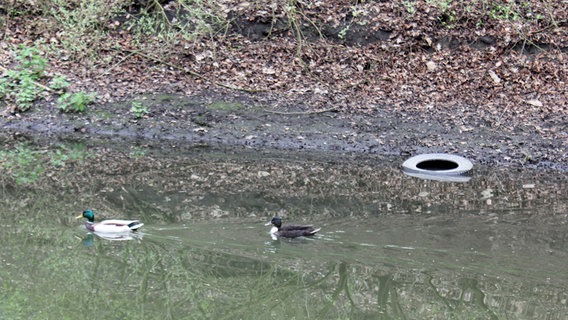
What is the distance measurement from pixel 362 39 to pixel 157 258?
10049mm

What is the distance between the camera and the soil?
15.6 metres

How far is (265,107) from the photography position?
16.4 meters

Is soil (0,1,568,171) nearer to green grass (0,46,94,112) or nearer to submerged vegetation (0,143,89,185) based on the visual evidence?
green grass (0,46,94,112)

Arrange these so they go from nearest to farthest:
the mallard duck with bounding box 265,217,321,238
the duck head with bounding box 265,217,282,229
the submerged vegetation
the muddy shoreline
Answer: the mallard duck with bounding box 265,217,321,238, the duck head with bounding box 265,217,282,229, the submerged vegetation, the muddy shoreline

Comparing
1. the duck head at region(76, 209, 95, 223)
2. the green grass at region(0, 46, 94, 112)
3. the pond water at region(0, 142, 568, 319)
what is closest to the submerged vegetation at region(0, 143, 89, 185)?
the pond water at region(0, 142, 568, 319)

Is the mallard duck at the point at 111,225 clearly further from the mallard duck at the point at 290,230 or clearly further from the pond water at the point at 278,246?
the mallard duck at the point at 290,230

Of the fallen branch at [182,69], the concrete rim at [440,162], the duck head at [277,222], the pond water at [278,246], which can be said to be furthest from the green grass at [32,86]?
the duck head at [277,222]

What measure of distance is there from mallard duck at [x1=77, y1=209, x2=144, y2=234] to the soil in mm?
5089

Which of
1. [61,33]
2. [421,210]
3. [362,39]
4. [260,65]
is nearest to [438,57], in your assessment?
[362,39]

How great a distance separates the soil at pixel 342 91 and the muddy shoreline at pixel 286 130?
3 cm

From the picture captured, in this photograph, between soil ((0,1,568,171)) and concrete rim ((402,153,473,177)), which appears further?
soil ((0,1,568,171))

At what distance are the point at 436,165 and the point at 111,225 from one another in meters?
6.59

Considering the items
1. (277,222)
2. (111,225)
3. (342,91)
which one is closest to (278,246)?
(277,222)

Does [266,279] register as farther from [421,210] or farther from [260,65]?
[260,65]
